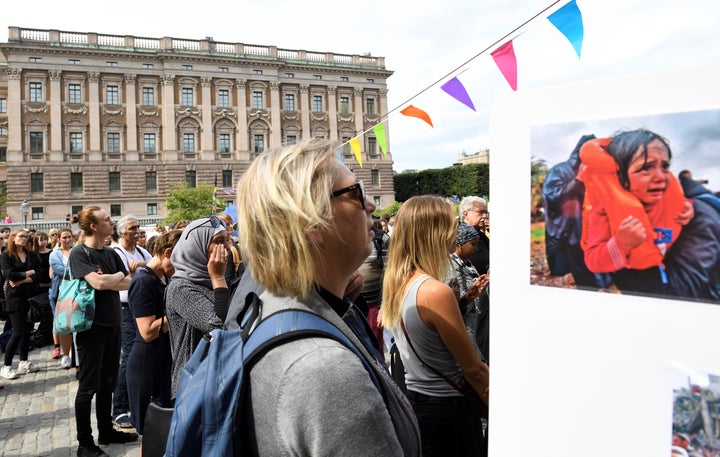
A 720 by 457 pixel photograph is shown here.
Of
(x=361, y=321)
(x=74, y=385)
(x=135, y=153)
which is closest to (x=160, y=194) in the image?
(x=135, y=153)

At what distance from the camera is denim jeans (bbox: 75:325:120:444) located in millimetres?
3824

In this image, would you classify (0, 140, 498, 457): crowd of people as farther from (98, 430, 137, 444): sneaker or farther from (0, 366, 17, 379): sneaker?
(0, 366, 17, 379): sneaker

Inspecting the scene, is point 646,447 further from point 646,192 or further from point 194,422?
point 194,422

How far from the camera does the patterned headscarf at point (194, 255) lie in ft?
10.00

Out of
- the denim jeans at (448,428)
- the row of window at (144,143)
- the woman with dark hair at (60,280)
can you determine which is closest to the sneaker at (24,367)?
the woman with dark hair at (60,280)

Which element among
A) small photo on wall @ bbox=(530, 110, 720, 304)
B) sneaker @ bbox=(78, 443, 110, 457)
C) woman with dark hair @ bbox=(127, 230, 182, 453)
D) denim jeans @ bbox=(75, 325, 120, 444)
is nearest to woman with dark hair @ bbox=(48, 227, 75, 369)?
denim jeans @ bbox=(75, 325, 120, 444)

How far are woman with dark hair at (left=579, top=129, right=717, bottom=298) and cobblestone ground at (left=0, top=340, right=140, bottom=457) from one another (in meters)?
4.16

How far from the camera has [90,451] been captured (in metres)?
3.85

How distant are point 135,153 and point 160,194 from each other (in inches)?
152

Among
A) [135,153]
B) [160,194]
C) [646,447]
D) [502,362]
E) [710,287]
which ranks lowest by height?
[646,447]

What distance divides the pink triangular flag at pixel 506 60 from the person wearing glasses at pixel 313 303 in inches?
110

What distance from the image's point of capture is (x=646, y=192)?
88cm

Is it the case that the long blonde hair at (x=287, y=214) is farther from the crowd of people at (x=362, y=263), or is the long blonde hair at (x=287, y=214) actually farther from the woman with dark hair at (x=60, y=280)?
the woman with dark hair at (x=60, y=280)

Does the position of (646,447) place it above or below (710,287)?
below
